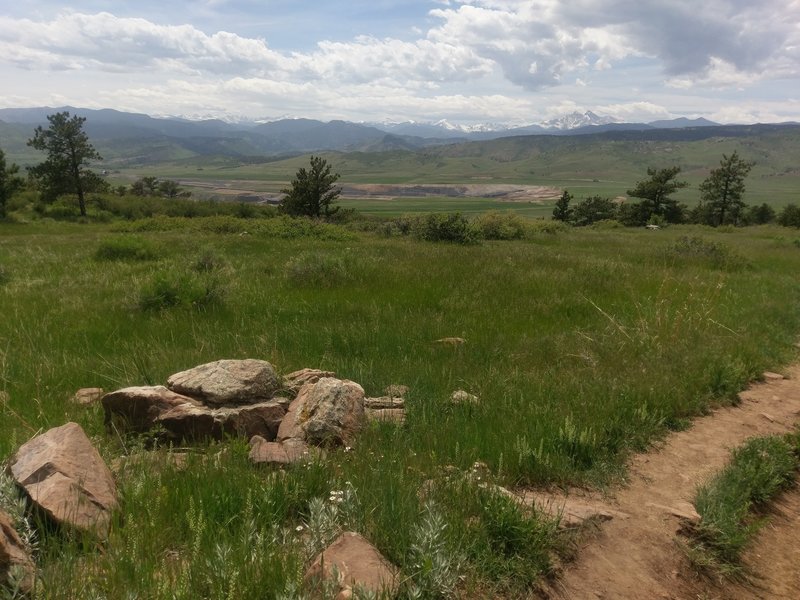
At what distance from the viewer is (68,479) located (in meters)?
2.93

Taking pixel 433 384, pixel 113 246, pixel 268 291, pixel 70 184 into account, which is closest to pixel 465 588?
pixel 433 384

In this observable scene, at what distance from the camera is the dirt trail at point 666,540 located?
10.6ft

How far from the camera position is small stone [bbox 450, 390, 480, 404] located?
5.54 m

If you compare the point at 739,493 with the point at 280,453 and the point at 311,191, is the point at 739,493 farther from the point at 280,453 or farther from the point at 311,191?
the point at 311,191

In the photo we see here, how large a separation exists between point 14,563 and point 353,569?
1.51 meters

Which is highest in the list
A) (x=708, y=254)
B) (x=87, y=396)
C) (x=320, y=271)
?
(x=87, y=396)

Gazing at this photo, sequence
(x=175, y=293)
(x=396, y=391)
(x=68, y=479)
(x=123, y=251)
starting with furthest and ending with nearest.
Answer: (x=123, y=251), (x=175, y=293), (x=396, y=391), (x=68, y=479)

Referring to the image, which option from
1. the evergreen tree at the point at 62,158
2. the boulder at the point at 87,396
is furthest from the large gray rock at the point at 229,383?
the evergreen tree at the point at 62,158

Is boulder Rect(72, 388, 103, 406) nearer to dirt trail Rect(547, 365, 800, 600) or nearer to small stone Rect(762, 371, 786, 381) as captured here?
dirt trail Rect(547, 365, 800, 600)

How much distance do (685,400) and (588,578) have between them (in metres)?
3.53

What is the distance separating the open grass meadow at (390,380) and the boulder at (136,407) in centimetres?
21

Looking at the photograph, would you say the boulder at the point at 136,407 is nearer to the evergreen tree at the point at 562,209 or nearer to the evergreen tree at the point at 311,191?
the evergreen tree at the point at 311,191

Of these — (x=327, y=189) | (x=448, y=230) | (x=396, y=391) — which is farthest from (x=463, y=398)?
(x=327, y=189)

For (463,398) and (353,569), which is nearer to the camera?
(353,569)
